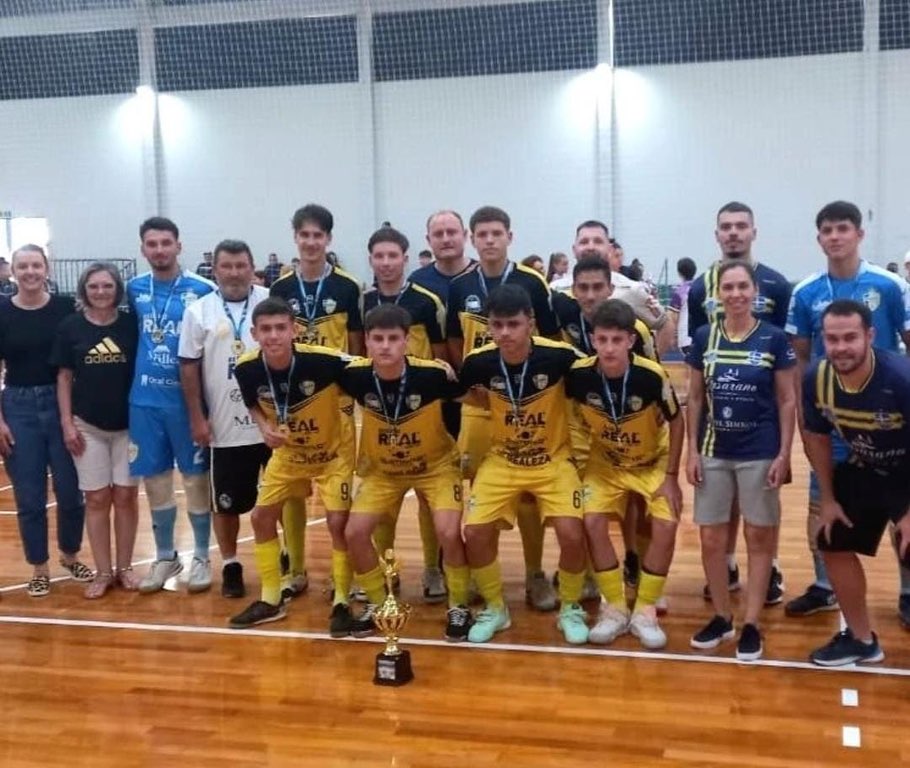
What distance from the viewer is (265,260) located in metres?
18.6

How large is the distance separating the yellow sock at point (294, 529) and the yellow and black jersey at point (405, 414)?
2.07 feet

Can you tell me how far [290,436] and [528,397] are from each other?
3.58 feet

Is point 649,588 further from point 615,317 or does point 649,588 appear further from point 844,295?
point 844,295

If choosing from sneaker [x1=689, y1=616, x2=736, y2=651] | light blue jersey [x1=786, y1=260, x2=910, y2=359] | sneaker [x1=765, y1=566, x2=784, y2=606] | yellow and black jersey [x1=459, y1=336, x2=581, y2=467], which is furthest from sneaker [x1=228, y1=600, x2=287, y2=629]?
light blue jersey [x1=786, y1=260, x2=910, y2=359]

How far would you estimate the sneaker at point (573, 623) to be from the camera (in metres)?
4.32

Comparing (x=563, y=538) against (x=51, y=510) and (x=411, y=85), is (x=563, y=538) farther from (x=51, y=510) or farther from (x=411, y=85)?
(x=411, y=85)

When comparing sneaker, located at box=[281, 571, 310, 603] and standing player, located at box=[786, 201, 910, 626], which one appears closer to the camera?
standing player, located at box=[786, 201, 910, 626]

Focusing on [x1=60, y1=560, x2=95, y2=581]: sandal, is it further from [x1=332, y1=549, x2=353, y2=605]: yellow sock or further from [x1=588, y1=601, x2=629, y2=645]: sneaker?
[x1=588, y1=601, x2=629, y2=645]: sneaker

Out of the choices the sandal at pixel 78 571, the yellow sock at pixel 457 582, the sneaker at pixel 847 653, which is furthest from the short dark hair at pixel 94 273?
the sneaker at pixel 847 653

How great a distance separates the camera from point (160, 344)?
16.5 ft

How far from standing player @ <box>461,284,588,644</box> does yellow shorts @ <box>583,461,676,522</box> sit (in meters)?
0.06

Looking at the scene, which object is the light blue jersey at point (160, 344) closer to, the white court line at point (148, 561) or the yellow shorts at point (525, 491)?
the white court line at point (148, 561)

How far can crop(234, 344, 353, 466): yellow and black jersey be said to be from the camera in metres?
4.61

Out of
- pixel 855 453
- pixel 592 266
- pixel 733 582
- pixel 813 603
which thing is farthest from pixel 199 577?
pixel 855 453
